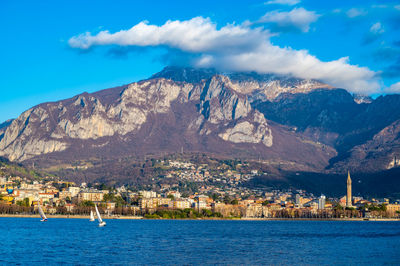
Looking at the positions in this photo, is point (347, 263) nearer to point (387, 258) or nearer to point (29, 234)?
point (387, 258)

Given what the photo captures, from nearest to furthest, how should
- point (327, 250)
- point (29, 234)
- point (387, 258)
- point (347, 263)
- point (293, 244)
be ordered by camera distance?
point (347, 263), point (387, 258), point (327, 250), point (293, 244), point (29, 234)

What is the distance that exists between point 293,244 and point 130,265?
131 ft

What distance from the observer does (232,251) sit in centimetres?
9200

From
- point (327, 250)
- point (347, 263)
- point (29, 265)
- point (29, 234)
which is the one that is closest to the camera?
point (29, 265)

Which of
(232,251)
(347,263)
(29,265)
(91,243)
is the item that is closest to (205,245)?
(232,251)

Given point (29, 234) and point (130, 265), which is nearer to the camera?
point (130, 265)

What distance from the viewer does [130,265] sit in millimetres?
74000

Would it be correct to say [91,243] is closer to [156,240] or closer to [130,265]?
[156,240]

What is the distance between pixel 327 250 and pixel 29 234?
170 feet

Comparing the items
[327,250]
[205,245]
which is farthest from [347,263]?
[205,245]

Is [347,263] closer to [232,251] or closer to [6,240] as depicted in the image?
[232,251]

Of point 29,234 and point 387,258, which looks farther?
point 29,234

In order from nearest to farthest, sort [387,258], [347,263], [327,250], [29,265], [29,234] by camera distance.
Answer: [29,265], [347,263], [387,258], [327,250], [29,234]

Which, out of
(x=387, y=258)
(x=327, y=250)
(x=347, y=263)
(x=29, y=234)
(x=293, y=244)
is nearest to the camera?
(x=347, y=263)
